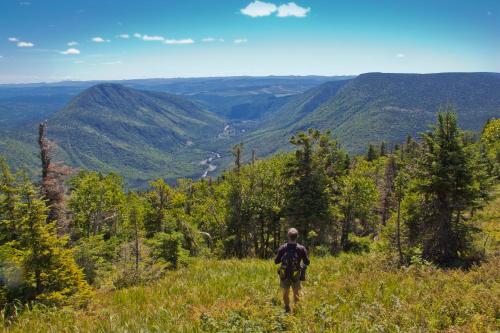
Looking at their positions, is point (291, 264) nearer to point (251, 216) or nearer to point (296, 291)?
point (296, 291)

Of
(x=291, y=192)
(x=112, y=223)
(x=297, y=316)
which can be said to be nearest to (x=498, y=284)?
(x=297, y=316)

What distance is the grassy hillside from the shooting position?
7238 mm

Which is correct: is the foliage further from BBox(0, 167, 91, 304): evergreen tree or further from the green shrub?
BBox(0, 167, 91, 304): evergreen tree

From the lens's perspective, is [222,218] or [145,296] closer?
[145,296]

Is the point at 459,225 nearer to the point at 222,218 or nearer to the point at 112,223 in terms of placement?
the point at 222,218

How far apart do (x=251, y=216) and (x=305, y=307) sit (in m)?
24.4

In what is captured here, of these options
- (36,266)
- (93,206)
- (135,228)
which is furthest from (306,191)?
(93,206)

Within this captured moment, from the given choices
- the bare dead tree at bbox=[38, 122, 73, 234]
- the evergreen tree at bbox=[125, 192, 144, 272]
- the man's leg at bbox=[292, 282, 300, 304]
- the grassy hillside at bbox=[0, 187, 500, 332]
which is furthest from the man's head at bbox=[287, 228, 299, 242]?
the bare dead tree at bbox=[38, 122, 73, 234]

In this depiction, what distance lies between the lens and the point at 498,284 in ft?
32.8

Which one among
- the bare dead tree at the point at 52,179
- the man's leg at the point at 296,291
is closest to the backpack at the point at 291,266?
the man's leg at the point at 296,291

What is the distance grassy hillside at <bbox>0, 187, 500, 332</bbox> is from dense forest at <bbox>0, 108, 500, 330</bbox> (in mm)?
2120

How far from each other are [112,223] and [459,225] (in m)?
51.3

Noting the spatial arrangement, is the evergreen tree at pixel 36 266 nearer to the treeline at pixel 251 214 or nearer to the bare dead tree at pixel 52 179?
the treeline at pixel 251 214

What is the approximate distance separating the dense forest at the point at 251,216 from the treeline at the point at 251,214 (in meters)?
0.06
